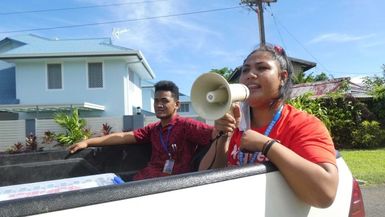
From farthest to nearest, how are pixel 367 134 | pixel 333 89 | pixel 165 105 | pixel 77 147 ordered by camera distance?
pixel 333 89, pixel 367 134, pixel 165 105, pixel 77 147

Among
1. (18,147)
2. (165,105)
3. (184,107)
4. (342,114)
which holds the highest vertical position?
(165,105)

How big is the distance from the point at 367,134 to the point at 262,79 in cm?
1422

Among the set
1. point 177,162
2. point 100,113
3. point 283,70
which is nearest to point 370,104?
point 100,113

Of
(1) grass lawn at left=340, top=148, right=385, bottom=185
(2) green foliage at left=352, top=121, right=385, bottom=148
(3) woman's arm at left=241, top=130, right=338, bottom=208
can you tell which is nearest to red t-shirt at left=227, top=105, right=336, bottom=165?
(3) woman's arm at left=241, top=130, right=338, bottom=208

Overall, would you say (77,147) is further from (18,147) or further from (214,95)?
(18,147)

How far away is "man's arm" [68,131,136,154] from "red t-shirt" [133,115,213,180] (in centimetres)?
9

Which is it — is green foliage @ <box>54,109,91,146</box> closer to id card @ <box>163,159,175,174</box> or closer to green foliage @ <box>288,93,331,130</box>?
green foliage @ <box>288,93,331,130</box>

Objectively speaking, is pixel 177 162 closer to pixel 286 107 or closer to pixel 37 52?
pixel 286 107

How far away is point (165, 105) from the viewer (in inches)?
163

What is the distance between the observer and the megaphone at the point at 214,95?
5.96ft

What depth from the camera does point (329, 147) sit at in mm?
1893

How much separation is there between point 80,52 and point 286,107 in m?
20.3

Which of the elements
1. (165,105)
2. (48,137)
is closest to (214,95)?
(165,105)

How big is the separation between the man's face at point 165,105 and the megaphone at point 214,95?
218 centimetres
